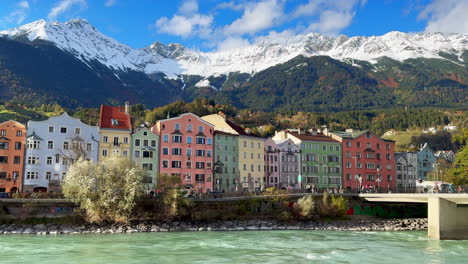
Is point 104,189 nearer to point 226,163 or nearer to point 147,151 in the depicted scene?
point 147,151

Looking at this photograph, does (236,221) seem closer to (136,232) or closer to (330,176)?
(136,232)

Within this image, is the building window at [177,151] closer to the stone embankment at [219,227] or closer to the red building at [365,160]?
the stone embankment at [219,227]

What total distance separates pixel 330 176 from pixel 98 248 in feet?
228

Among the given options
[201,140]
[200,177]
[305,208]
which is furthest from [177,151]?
[305,208]

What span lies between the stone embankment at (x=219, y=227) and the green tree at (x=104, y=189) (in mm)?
1767

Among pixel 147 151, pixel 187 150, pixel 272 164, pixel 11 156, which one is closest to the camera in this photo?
pixel 11 156

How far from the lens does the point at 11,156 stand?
74.3 m

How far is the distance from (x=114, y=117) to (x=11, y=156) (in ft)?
58.6

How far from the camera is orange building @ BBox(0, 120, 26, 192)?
242ft

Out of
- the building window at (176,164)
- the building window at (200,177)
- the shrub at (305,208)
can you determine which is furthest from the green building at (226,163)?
the shrub at (305,208)

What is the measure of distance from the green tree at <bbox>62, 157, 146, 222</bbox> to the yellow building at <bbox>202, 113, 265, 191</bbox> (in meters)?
32.2

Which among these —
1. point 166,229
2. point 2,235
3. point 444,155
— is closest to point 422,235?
point 166,229

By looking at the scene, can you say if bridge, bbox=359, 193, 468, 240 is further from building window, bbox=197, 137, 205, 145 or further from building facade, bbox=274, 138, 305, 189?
building facade, bbox=274, 138, 305, 189

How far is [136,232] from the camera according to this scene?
5884 centimetres
